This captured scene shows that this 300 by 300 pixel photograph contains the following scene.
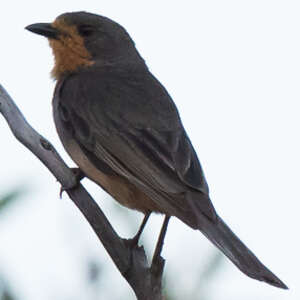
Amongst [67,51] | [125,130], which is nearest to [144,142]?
[125,130]

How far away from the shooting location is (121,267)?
394cm

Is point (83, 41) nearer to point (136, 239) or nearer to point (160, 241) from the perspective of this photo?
point (136, 239)

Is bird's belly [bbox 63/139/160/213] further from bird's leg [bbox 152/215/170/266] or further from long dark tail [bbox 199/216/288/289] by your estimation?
long dark tail [bbox 199/216/288/289]

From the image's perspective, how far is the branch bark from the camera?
12.8ft

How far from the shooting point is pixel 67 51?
22.2 feet

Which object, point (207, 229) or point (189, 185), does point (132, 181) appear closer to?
point (189, 185)

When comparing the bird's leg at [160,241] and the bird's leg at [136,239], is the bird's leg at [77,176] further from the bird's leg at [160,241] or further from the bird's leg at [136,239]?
the bird's leg at [160,241]

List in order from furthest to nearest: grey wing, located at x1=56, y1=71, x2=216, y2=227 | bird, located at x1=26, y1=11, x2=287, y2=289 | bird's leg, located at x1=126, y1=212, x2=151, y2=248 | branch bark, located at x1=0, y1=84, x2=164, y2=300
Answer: grey wing, located at x1=56, y1=71, x2=216, y2=227, bird, located at x1=26, y1=11, x2=287, y2=289, bird's leg, located at x1=126, y1=212, x2=151, y2=248, branch bark, located at x1=0, y1=84, x2=164, y2=300

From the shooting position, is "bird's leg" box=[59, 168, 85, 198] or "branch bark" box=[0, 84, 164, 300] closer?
"branch bark" box=[0, 84, 164, 300]

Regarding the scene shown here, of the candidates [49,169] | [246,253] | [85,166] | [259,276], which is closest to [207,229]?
[246,253]

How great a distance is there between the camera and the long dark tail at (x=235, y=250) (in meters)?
3.95

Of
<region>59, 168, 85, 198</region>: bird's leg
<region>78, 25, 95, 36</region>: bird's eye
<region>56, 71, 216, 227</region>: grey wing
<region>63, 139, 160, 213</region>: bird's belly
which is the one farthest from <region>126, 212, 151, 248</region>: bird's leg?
<region>78, 25, 95, 36</region>: bird's eye

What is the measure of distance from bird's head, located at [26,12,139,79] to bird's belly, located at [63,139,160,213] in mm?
1501

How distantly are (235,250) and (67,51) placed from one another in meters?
3.08
